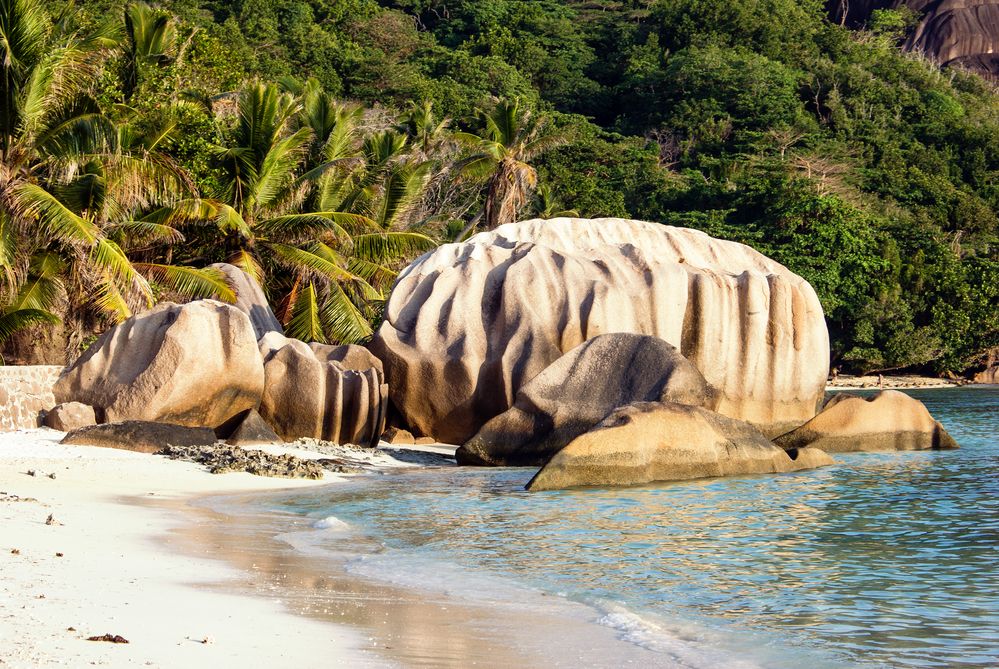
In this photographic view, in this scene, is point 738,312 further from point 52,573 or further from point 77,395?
point 52,573

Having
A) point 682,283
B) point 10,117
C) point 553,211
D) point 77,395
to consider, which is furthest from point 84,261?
point 553,211

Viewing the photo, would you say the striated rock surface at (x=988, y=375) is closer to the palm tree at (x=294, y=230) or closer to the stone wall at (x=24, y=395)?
the palm tree at (x=294, y=230)

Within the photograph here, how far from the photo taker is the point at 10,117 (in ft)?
57.3

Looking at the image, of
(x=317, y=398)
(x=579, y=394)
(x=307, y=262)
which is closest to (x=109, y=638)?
(x=579, y=394)

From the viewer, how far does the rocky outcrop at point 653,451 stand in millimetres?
11734

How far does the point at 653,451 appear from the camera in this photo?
1217 cm

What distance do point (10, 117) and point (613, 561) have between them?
13.6 metres

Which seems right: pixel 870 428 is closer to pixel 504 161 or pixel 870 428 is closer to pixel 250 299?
pixel 250 299

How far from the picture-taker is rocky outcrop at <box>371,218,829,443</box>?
1619 cm

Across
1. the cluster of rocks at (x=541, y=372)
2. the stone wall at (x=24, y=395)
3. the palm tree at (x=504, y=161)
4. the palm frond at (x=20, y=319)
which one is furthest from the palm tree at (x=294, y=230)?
the stone wall at (x=24, y=395)

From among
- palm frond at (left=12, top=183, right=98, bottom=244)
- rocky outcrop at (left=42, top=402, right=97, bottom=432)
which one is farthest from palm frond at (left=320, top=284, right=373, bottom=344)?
rocky outcrop at (left=42, top=402, right=97, bottom=432)

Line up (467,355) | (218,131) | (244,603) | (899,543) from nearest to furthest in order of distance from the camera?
(244,603), (899,543), (467,355), (218,131)

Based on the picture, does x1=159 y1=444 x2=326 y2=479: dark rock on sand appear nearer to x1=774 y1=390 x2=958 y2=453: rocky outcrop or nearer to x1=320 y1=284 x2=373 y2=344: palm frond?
x1=774 y1=390 x2=958 y2=453: rocky outcrop

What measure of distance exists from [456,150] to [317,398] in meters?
22.0
